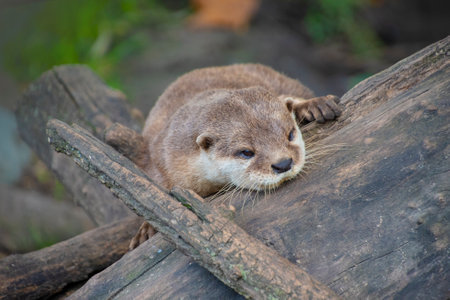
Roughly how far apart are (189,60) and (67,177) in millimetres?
3796

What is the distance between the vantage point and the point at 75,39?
21.7 ft

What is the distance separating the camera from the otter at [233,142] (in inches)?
97.2

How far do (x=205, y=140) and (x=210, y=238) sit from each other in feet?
2.67

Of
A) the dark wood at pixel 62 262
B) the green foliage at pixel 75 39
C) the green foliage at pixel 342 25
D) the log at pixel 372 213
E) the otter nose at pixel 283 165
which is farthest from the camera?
the green foliage at pixel 342 25

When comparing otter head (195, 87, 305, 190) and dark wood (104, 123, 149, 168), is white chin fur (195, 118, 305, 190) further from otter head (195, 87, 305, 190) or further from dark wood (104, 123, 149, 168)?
dark wood (104, 123, 149, 168)

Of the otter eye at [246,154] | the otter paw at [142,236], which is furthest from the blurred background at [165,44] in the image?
the otter eye at [246,154]

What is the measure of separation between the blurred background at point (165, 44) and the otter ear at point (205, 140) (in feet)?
7.68

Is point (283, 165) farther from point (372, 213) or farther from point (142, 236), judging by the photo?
point (142, 236)

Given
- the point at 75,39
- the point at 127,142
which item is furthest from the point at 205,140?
the point at 75,39

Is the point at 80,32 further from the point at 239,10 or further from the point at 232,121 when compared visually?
the point at 232,121

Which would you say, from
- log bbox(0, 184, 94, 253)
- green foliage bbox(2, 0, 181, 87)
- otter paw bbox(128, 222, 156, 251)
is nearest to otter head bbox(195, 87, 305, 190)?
otter paw bbox(128, 222, 156, 251)

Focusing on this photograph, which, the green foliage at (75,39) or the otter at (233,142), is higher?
the green foliage at (75,39)

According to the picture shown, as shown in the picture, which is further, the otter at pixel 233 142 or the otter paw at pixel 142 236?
the otter paw at pixel 142 236

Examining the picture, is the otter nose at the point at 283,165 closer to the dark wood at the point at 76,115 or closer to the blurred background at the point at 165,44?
the dark wood at the point at 76,115
